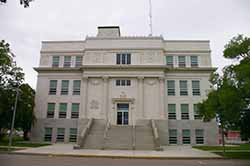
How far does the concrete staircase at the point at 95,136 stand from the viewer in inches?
906

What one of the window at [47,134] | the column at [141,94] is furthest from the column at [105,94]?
the window at [47,134]

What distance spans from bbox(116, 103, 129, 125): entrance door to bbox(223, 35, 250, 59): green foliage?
16463 millimetres

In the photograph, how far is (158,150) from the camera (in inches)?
835

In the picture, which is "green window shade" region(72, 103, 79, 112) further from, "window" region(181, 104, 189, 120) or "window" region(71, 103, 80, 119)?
"window" region(181, 104, 189, 120)

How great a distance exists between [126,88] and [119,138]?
9062mm

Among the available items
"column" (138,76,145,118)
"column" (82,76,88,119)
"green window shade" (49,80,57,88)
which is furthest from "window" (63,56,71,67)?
"column" (138,76,145,118)

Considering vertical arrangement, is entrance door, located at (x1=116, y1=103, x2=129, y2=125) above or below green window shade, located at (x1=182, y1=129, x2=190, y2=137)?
above

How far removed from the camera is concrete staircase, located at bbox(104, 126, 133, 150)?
22.6 meters

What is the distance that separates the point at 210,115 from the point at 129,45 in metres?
17.8

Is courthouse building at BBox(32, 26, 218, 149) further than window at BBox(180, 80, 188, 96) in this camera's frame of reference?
No

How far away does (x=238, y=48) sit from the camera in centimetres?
1716

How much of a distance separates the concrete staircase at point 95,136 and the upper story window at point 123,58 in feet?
30.5

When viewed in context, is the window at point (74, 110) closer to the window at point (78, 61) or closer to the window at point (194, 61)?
the window at point (78, 61)

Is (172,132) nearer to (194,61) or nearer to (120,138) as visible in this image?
(120,138)
